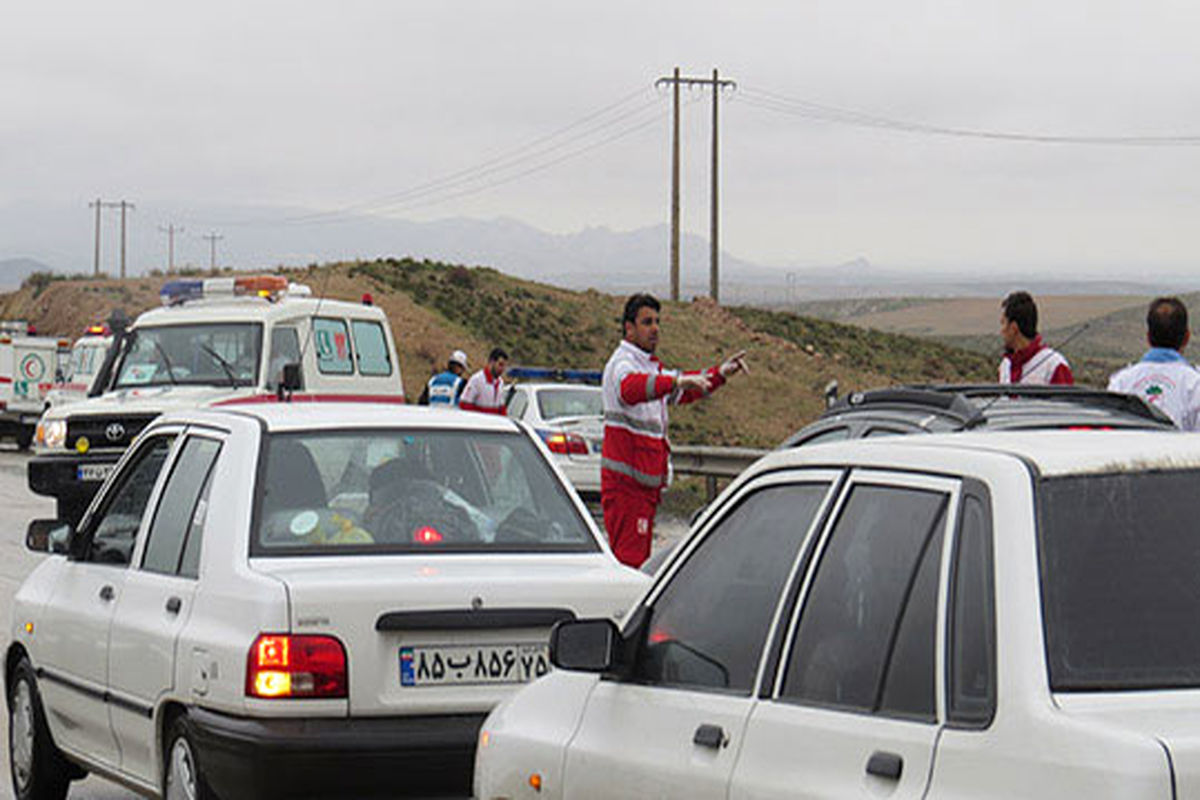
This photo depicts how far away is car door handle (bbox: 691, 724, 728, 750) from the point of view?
179 inches

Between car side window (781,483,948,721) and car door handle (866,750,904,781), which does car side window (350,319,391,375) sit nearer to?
car side window (781,483,948,721)

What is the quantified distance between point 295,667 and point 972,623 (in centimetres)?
345

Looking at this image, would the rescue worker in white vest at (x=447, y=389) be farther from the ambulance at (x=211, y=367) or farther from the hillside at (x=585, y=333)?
the hillside at (x=585, y=333)

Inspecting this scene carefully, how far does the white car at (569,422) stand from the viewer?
23156 millimetres

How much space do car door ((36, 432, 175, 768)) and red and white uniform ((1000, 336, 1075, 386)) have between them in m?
4.35

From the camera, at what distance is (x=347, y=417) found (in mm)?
8141

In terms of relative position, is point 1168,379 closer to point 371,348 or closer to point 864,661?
point 864,661

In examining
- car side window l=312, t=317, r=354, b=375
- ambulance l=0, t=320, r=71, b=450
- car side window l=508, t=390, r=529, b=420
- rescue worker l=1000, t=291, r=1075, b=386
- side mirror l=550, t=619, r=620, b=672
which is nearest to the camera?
side mirror l=550, t=619, r=620, b=672

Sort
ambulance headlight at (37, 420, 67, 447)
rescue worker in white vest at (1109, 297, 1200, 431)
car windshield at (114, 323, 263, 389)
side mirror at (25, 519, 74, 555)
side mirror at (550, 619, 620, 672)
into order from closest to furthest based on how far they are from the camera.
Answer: side mirror at (550, 619, 620, 672) → side mirror at (25, 519, 74, 555) → rescue worker in white vest at (1109, 297, 1200, 431) → ambulance headlight at (37, 420, 67, 447) → car windshield at (114, 323, 263, 389)

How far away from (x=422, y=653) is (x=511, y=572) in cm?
49

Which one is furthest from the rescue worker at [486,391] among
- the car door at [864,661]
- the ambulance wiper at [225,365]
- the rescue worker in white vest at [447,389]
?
the car door at [864,661]


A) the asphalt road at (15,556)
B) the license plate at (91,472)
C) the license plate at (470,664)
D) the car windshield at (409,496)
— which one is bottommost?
the asphalt road at (15,556)

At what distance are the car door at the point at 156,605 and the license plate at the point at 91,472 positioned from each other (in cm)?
1037

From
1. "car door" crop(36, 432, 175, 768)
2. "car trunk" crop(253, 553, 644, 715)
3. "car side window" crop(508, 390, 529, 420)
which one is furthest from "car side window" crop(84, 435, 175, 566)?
"car side window" crop(508, 390, 529, 420)
